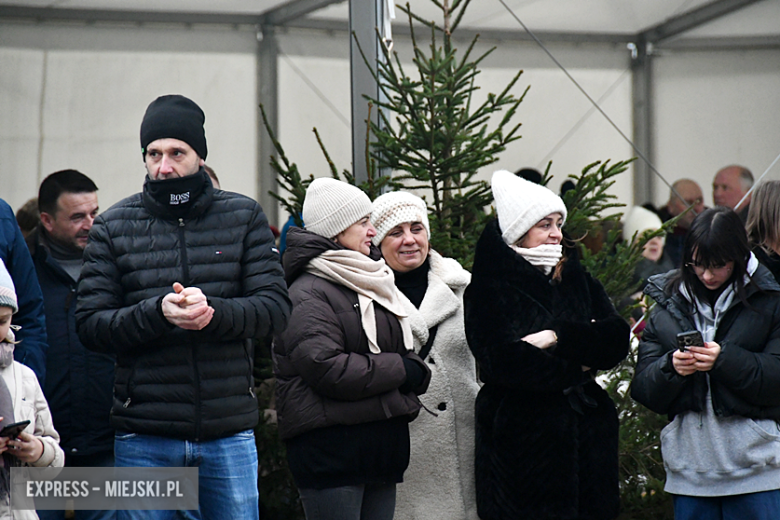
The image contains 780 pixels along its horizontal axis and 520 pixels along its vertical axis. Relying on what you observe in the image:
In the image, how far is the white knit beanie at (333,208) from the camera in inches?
157

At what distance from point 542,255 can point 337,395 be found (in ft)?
3.69

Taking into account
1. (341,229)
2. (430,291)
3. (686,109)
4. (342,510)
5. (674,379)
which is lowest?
(342,510)

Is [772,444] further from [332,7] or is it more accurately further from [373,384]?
[332,7]

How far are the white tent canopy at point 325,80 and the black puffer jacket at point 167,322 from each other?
2.91m

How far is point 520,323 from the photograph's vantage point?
4086 mm

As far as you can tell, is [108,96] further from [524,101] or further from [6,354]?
[6,354]

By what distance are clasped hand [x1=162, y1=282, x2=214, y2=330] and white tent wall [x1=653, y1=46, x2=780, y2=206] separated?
502cm

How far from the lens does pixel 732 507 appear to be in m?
3.92

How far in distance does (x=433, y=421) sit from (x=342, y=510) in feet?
2.48

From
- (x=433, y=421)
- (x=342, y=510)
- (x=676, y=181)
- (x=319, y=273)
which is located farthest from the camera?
(x=676, y=181)

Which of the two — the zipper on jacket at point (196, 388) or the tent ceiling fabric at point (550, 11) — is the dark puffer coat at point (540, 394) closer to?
the zipper on jacket at point (196, 388)

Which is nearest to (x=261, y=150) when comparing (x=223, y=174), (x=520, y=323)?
(x=223, y=174)

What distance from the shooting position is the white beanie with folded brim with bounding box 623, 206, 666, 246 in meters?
7.05

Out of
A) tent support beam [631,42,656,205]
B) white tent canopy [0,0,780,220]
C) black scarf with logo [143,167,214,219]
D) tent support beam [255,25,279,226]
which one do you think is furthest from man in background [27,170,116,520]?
tent support beam [631,42,656,205]
